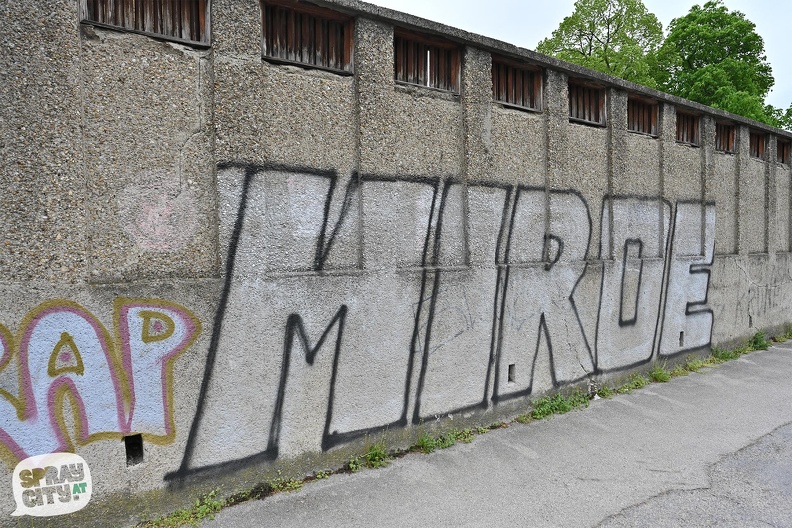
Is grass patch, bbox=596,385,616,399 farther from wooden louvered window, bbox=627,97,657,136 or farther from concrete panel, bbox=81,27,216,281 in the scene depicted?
concrete panel, bbox=81,27,216,281

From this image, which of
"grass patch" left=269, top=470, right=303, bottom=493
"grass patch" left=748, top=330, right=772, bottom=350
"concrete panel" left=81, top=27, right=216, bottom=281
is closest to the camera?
"concrete panel" left=81, top=27, right=216, bottom=281

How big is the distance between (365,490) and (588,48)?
803 inches

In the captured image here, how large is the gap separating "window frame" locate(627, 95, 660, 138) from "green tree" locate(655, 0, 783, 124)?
1276cm

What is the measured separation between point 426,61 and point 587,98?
7.57ft

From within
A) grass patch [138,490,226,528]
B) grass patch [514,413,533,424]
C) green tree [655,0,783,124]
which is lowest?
grass patch [514,413,533,424]

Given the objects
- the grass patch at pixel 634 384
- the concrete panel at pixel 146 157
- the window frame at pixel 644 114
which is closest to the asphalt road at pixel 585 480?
the grass patch at pixel 634 384

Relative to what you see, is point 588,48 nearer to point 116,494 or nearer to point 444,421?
point 444,421

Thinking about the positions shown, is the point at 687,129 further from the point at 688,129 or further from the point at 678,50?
the point at 678,50

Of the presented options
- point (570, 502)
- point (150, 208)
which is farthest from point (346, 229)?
point (570, 502)

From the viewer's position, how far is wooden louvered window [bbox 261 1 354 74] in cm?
367
